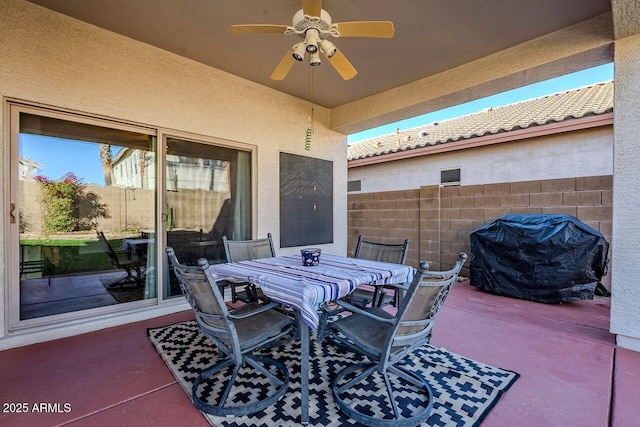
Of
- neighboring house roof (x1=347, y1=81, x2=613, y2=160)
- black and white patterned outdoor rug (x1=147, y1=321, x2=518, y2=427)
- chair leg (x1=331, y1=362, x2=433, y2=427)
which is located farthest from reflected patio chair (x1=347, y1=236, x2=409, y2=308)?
neighboring house roof (x1=347, y1=81, x2=613, y2=160)

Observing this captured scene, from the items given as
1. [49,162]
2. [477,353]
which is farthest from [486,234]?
[49,162]

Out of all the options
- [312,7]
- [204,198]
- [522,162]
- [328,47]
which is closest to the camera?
[312,7]

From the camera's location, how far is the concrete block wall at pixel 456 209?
4.05m

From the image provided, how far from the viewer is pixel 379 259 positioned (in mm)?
3043

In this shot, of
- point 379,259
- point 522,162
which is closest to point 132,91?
point 379,259

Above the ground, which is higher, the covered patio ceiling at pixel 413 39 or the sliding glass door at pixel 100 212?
the covered patio ceiling at pixel 413 39

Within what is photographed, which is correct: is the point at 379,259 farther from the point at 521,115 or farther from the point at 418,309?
the point at 521,115

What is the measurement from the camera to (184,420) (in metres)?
1.70

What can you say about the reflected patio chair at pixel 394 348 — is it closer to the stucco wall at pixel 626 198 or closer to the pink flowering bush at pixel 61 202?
the stucco wall at pixel 626 198

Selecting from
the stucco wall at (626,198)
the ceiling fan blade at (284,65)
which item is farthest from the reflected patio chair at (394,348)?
the ceiling fan blade at (284,65)

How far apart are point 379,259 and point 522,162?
183 inches

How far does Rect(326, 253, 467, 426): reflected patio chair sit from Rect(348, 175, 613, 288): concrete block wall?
3575 millimetres

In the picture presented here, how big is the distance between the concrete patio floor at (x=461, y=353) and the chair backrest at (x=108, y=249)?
26.6 inches

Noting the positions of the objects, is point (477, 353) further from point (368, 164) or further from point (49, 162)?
point (368, 164)
